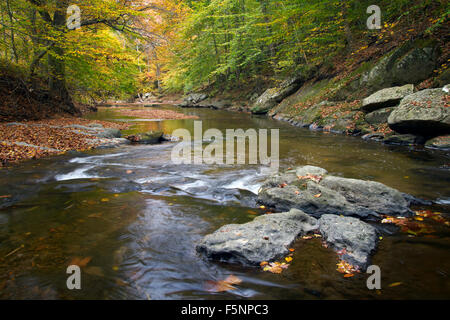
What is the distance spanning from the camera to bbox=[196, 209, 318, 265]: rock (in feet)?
9.73

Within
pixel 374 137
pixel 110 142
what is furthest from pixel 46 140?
pixel 374 137

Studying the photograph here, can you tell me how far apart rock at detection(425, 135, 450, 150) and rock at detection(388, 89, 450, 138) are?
0.26m

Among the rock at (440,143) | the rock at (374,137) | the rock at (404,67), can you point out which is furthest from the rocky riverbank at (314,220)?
the rock at (404,67)

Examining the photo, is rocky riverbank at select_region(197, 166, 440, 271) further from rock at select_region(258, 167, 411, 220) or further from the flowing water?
the flowing water

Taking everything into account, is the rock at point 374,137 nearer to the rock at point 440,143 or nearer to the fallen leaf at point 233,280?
the rock at point 440,143

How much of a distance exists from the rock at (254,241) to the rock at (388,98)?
27.9ft

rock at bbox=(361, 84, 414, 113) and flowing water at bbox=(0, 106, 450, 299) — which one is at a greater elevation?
rock at bbox=(361, 84, 414, 113)

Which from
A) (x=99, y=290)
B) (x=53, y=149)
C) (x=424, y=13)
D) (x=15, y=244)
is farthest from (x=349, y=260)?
(x=424, y=13)

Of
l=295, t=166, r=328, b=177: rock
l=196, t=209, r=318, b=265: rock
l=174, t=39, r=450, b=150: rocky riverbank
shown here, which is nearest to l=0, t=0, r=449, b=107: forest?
l=174, t=39, r=450, b=150: rocky riverbank

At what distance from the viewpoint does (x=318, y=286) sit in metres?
2.56

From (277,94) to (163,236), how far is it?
59.5ft

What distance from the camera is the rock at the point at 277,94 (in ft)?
62.7

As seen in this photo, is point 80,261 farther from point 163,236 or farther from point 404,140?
point 404,140
